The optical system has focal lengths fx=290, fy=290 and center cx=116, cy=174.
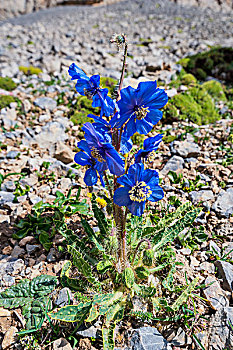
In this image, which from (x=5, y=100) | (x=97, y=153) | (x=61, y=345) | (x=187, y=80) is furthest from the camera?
(x=187, y=80)

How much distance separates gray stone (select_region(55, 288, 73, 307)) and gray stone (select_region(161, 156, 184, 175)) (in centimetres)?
218

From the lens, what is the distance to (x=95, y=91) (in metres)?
2.15

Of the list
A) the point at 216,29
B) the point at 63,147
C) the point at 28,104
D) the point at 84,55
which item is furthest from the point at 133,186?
the point at 216,29

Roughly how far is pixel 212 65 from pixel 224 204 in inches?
199

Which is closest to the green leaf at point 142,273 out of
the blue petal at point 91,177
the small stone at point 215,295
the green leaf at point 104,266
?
the green leaf at point 104,266

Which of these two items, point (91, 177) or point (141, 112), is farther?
point (91, 177)

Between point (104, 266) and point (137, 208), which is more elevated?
point (137, 208)

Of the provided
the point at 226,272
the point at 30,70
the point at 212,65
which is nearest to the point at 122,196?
the point at 226,272

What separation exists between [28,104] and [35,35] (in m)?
7.56

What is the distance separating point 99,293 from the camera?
9.01ft

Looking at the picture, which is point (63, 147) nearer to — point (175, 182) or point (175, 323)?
point (175, 182)

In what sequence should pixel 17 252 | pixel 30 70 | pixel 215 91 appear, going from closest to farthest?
pixel 17 252 → pixel 215 91 → pixel 30 70

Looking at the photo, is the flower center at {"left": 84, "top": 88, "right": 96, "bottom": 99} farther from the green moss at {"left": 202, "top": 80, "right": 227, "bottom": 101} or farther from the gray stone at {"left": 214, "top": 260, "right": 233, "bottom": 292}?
the green moss at {"left": 202, "top": 80, "right": 227, "bottom": 101}

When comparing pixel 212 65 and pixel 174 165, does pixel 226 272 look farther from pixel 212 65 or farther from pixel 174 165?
pixel 212 65
